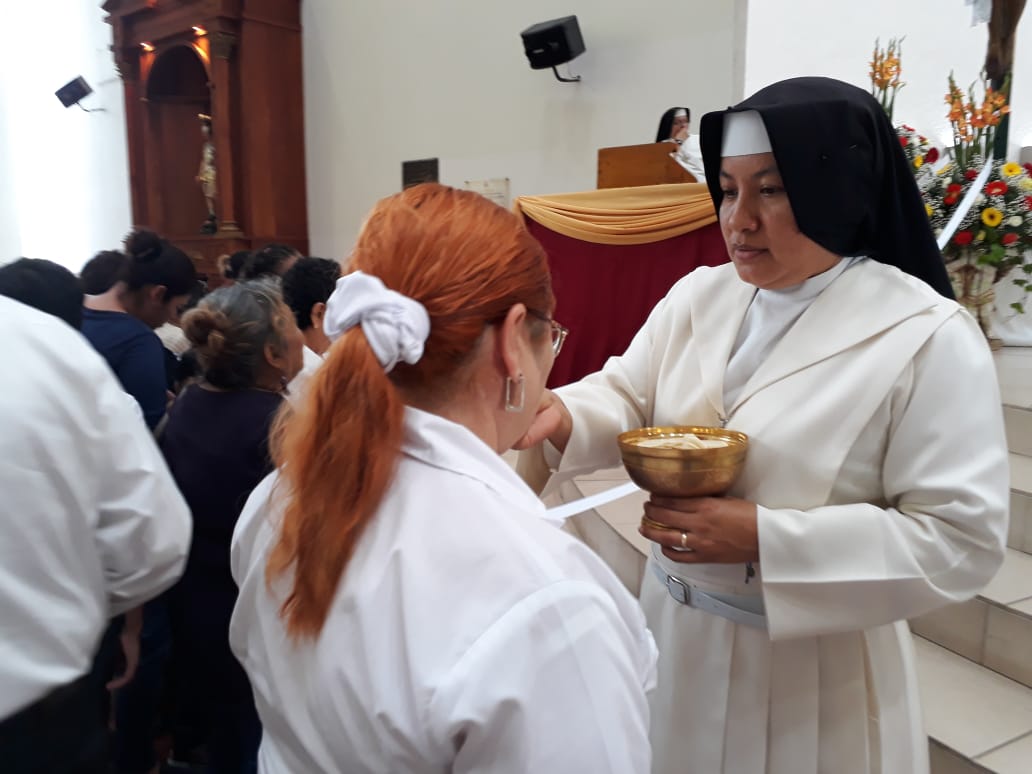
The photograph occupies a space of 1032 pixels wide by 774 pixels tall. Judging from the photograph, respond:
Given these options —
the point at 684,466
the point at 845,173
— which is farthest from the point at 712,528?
the point at 845,173

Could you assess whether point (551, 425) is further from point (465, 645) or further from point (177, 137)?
point (177, 137)

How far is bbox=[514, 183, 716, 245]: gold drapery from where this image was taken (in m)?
4.13

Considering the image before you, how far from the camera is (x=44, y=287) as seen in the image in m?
1.98

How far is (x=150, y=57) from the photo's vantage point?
9375mm

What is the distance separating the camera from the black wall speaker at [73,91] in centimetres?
996

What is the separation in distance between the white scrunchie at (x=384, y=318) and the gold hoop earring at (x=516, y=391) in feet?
0.48

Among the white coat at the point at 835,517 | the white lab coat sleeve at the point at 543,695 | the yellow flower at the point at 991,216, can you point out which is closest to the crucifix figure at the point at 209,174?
the yellow flower at the point at 991,216

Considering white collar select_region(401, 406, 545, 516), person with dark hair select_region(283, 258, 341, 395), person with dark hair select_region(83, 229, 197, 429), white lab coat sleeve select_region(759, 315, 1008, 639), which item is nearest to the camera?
white collar select_region(401, 406, 545, 516)

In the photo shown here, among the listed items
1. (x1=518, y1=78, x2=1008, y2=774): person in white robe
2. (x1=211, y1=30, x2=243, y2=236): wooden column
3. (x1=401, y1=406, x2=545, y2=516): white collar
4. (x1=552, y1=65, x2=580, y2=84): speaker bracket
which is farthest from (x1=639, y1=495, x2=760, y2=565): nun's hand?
(x1=211, y1=30, x2=243, y2=236): wooden column

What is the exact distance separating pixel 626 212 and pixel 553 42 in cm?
209

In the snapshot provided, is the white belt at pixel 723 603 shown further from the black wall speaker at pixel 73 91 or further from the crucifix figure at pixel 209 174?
the black wall speaker at pixel 73 91

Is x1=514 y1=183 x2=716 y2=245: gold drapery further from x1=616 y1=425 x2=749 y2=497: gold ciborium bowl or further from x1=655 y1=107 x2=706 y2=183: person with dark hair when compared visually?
x1=616 y1=425 x2=749 y2=497: gold ciborium bowl

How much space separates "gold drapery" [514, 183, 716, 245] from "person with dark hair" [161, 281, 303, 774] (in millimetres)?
2397

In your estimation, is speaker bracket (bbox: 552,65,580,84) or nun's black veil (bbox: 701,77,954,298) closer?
nun's black veil (bbox: 701,77,954,298)
